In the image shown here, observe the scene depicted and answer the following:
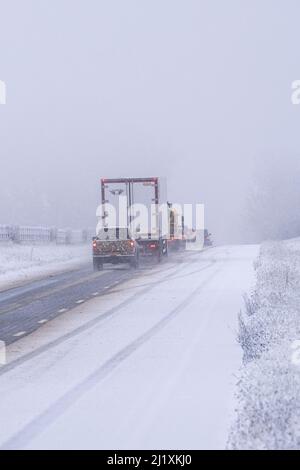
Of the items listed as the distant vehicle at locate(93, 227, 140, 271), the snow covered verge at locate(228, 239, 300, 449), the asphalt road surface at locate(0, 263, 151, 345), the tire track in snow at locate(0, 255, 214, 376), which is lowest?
the asphalt road surface at locate(0, 263, 151, 345)

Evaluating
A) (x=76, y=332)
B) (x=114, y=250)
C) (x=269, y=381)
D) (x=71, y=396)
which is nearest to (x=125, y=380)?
(x=71, y=396)

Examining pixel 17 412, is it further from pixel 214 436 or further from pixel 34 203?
pixel 34 203

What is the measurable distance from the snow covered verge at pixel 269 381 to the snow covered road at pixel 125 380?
0.25m

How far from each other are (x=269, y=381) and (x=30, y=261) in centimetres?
2920

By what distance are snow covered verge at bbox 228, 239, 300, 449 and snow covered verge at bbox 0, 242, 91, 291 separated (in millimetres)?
13228

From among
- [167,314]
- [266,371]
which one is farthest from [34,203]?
[266,371]

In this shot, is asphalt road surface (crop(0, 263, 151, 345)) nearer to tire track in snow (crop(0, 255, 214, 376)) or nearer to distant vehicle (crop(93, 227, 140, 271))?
tire track in snow (crop(0, 255, 214, 376))

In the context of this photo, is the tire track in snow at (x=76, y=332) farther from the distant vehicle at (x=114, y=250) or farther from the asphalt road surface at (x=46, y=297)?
the distant vehicle at (x=114, y=250)

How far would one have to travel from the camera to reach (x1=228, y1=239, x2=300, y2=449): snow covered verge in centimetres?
539

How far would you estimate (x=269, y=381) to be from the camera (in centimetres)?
693

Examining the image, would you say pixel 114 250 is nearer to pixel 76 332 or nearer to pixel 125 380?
pixel 76 332

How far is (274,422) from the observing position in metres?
5.64

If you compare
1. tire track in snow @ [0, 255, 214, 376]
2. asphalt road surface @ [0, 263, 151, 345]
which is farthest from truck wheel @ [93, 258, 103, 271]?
tire track in snow @ [0, 255, 214, 376]
